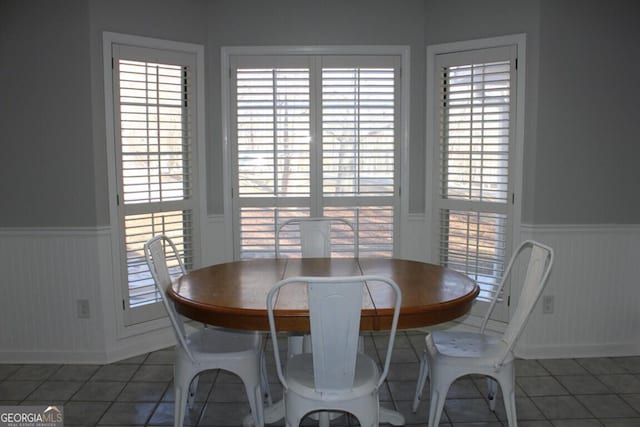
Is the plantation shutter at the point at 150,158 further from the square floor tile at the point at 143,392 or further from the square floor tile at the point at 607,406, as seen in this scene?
the square floor tile at the point at 607,406

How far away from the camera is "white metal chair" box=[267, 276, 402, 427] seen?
1.93 m

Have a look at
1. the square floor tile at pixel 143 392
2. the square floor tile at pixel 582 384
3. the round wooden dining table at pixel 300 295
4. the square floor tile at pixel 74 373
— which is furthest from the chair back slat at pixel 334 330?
the square floor tile at pixel 74 373

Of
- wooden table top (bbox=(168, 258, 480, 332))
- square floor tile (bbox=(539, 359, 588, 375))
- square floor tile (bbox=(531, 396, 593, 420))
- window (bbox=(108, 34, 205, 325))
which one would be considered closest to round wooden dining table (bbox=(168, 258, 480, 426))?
wooden table top (bbox=(168, 258, 480, 332))

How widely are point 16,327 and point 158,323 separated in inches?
33.9

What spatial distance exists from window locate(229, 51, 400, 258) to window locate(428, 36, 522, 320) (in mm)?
331

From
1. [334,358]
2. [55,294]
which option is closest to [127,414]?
[55,294]

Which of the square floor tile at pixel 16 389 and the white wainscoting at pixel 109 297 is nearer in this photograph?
the square floor tile at pixel 16 389

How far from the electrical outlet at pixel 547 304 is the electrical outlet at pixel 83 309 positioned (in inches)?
114

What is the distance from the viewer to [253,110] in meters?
3.98

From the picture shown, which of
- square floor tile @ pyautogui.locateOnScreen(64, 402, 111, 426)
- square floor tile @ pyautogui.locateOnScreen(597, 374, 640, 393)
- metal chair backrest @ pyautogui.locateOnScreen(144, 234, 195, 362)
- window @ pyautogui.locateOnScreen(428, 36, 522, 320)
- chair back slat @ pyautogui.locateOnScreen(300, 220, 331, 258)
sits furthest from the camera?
window @ pyautogui.locateOnScreen(428, 36, 522, 320)

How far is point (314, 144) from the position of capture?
158 inches

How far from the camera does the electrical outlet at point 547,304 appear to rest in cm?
352

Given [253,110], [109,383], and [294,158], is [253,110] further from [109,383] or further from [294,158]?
[109,383]

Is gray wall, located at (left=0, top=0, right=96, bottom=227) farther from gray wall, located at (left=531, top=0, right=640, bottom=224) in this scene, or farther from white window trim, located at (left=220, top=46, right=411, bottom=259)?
gray wall, located at (left=531, top=0, right=640, bottom=224)
